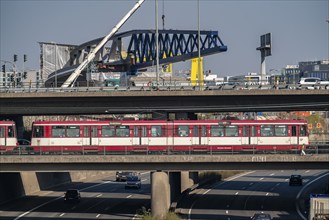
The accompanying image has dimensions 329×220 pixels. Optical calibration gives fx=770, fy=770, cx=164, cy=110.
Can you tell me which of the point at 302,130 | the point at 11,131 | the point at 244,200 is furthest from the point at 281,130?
the point at 11,131

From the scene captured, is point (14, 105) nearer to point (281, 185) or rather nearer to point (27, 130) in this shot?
point (27, 130)

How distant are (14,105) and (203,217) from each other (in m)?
20.2

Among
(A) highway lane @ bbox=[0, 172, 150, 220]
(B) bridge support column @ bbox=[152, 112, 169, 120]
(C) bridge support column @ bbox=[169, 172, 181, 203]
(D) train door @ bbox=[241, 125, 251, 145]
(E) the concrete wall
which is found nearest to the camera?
(A) highway lane @ bbox=[0, 172, 150, 220]

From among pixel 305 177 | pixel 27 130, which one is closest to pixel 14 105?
pixel 27 130

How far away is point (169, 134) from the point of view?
62.1 metres

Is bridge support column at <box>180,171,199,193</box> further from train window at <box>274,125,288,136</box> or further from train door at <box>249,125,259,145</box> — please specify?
train window at <box>274,125,288,136</box>

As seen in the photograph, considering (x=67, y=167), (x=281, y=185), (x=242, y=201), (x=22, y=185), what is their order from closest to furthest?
(x=67, y=167) → (x=242, y=201) → (x=22, y=185) → (x=281, y=185)

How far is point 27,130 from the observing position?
97000 millimetres

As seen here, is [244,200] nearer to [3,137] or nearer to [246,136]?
[246,136]

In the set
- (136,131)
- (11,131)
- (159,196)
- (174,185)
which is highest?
(11,131)

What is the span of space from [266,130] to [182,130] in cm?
686

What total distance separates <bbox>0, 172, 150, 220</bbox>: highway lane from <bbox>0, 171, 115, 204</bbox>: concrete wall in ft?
3.24

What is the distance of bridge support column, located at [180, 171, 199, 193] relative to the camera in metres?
78.1

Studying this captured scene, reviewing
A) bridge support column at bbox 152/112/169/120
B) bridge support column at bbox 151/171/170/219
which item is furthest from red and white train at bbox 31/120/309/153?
bridge support column at bbox 151/171/170/219
